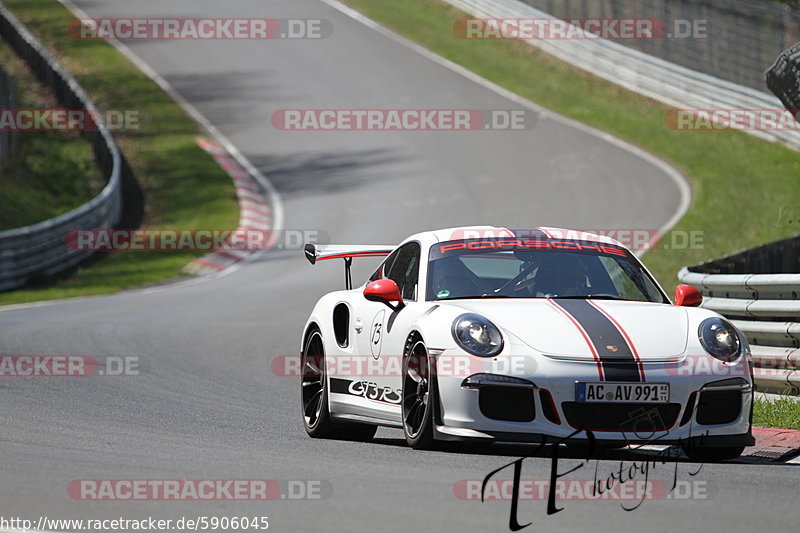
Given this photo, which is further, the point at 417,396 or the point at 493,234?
the point at 493,234

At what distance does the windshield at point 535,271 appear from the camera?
8.20 metres

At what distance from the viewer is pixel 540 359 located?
7.11m

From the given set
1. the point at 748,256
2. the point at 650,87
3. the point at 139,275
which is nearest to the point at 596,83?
the point at 650,87

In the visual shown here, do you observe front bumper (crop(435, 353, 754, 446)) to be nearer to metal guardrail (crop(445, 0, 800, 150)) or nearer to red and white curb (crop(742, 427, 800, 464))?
red and white curb (crop(742, 427, 800, 464))

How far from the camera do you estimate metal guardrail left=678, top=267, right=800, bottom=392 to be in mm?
9555

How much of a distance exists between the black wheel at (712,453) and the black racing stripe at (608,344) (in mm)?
A: 602

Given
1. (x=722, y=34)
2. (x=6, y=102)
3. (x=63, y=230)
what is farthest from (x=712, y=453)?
(x=722, y=34)
